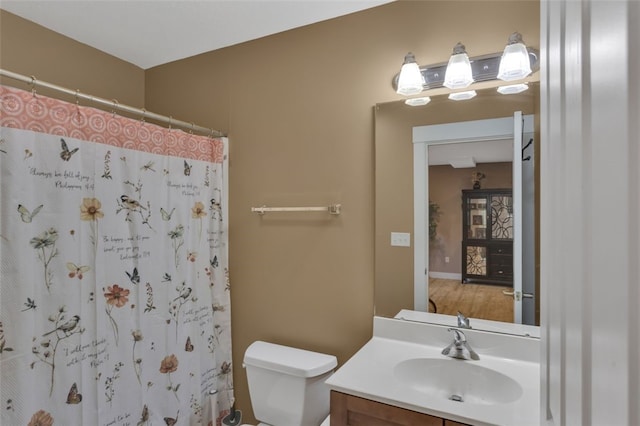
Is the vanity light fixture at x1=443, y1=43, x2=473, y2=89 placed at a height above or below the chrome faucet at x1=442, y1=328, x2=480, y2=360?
above

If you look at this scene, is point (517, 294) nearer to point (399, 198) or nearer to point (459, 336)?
point (459, 336)

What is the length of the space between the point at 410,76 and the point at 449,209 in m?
0.65

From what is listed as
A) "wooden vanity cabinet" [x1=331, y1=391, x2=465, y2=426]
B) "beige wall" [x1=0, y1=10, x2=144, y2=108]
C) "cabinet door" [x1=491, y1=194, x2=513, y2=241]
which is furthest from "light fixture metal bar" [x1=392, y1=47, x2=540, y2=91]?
"beige wall" [x1=0, y1=10, x2=144, y2=108]

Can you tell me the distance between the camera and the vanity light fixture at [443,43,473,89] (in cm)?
153

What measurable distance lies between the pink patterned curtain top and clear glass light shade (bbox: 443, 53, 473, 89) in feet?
4.52

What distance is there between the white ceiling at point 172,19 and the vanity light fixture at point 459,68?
50 centimetres

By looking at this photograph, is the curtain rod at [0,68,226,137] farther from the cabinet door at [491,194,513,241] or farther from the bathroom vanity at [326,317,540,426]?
the cabinet door at [491,194,513,241]

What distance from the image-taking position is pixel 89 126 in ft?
4.82

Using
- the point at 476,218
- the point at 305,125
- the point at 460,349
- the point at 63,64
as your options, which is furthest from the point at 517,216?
the point at 63,64

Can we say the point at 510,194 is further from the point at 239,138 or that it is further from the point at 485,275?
the point at 239,138

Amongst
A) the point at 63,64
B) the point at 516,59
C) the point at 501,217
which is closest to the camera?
the point at 516,59

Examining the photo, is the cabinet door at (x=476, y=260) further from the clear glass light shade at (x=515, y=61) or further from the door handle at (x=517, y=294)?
the clear glass light shade at (x=515, y=61)

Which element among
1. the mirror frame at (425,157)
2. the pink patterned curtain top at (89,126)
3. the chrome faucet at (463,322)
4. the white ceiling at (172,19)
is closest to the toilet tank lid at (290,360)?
the mirror frame at (425,157)

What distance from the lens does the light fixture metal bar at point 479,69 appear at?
149 centimetres
